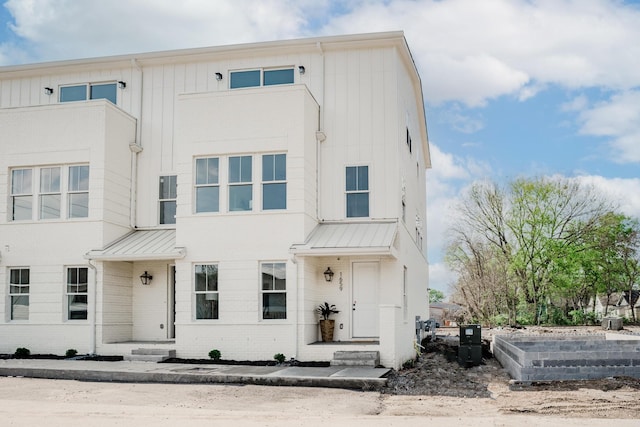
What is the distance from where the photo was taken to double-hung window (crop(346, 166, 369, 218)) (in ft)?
60.8

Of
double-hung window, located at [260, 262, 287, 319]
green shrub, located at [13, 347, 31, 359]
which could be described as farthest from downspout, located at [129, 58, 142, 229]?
double-hung window, located at [260, 262, 287, 319]

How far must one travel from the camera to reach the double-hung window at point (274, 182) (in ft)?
57.5

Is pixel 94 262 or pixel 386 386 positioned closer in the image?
pixel 386 386

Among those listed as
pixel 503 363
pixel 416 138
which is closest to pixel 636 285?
pixel 416 138

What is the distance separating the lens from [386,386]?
1346 centimetres

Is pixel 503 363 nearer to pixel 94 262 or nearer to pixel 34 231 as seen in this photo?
pixel 94 262

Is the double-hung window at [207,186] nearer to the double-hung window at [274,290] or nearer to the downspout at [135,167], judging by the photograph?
the double-hung window at [274,290]

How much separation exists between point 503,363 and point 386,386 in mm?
5620

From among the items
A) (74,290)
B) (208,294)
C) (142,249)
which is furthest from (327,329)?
(74,290)

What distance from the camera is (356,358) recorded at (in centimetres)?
1577

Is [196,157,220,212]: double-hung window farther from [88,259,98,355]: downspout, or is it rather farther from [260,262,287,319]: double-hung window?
[88,259,98,355]: downspout

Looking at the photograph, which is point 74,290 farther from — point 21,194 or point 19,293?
point 21,194

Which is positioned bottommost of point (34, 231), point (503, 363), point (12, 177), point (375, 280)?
point (503, 363)

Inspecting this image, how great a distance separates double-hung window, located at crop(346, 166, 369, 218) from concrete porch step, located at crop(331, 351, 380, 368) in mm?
4003
